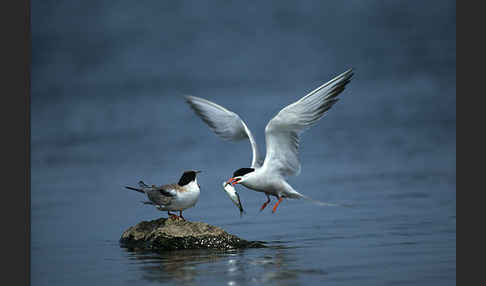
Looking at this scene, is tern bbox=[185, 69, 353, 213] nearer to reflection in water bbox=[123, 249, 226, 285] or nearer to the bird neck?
the bird neck

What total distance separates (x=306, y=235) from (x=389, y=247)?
113 centimetres

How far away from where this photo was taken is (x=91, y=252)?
26.1 feet

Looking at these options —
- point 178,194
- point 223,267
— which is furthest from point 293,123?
point 223,267

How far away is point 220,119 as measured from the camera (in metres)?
9.38

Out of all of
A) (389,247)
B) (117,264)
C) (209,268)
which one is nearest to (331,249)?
(389,247)

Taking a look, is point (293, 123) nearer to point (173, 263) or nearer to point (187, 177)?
point (187, 177)

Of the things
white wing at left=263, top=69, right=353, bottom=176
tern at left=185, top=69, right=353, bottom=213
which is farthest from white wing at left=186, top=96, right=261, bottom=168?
white wing at left=263, top=69, right=353, bottom=176

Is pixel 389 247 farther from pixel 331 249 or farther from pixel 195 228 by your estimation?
pixel 195 228

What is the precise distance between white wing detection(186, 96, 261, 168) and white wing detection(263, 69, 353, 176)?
0.70 metres

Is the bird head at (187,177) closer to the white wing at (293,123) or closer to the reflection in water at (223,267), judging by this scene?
the reflection in water at (223,267)

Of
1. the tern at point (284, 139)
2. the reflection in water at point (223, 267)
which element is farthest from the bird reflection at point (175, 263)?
the tern at point (284, 139)

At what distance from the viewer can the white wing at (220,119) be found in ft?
30.4

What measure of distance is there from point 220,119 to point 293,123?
1.41 meters

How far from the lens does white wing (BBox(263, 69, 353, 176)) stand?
316 inches
